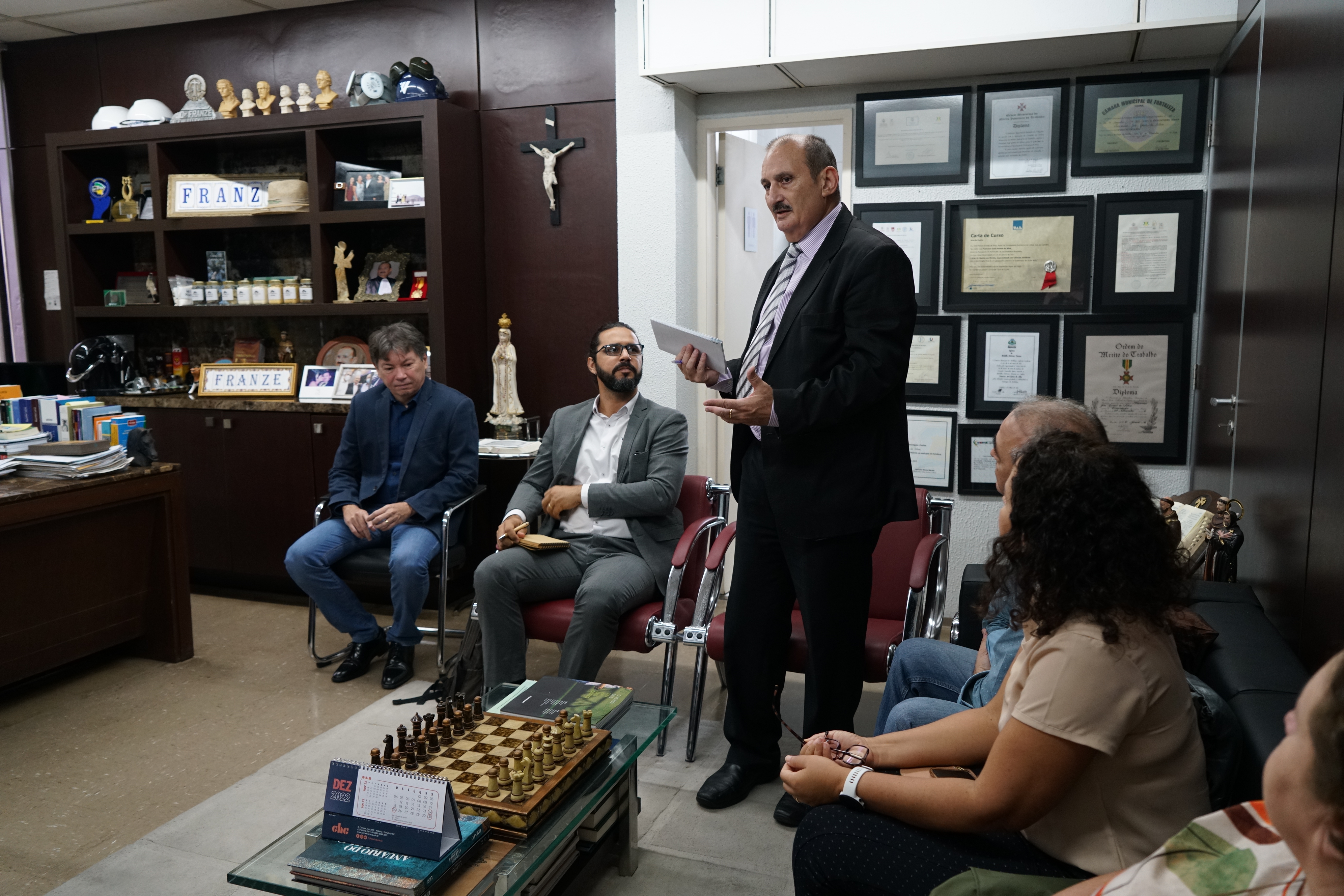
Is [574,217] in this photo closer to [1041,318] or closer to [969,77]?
[969,77]

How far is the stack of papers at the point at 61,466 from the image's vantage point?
11.1ft

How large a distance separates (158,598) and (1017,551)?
341cm

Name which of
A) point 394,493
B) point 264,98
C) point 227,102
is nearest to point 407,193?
point 264,98

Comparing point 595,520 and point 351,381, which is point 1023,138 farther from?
point 351,381

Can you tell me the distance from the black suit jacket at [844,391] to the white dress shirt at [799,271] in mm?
13

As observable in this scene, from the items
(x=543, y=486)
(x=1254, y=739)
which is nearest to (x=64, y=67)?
(x=543, y=486)

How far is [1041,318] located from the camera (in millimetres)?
3781

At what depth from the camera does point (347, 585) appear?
11.9 ft

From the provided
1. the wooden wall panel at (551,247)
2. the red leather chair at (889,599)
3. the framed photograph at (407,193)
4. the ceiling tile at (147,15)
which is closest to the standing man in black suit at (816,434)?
the red leather chair at (889,599)

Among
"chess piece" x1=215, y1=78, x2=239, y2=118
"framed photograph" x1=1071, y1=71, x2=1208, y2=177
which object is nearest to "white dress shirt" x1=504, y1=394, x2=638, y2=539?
"framed photograph" x1=1071, y1=71, x2=1208, y2=177

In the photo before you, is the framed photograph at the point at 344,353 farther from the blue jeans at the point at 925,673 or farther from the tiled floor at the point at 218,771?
the blue jeans at the point at 925,673

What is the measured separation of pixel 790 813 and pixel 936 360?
210 centimetres

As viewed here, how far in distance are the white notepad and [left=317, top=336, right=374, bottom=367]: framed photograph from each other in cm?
266

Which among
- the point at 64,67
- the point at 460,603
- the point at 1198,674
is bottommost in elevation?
the point at 460,603
